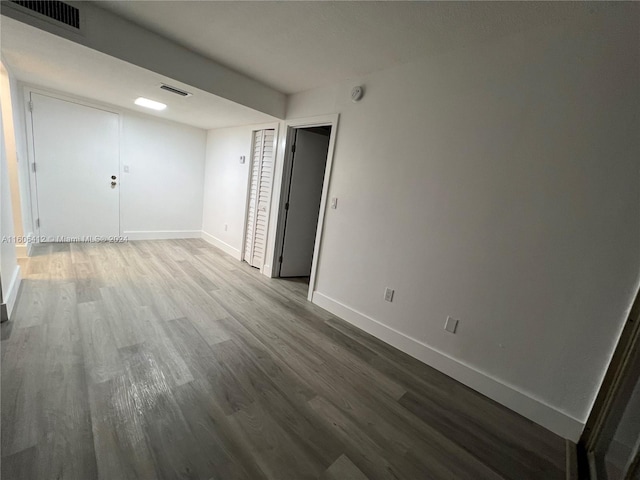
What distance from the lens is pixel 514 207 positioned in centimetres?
177

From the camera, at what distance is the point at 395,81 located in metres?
2.32

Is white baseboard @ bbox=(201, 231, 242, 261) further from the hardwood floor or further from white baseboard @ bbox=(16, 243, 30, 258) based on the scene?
white baseboard @ bbox=(16, 243, 30, 258)

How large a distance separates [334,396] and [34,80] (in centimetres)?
490

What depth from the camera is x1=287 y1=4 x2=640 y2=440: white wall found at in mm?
1479

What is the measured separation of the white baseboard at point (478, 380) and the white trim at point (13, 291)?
2.92 m

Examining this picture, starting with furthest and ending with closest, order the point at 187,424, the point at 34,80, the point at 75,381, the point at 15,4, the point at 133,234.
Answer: the point at 133,234 < the point at 34,80 < the point at 15,4 < the point at 75,381 < the point at 187,424

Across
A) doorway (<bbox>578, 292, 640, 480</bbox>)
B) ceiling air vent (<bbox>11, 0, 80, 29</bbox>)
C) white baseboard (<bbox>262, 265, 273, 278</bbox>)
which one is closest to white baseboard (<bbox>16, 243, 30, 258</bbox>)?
ceiling air vent (<bbox>11, 0, 80, 29</bbox>)

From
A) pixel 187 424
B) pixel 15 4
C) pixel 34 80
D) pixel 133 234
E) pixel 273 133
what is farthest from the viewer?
pixel 133 234

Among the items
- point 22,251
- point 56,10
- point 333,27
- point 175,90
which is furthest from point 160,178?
point 333,27

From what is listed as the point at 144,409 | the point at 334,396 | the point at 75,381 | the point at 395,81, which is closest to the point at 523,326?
the point at 334,396

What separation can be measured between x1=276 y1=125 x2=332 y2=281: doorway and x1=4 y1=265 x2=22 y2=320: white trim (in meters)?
2.58

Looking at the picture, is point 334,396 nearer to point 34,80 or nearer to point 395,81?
point 395,81

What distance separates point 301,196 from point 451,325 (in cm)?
251

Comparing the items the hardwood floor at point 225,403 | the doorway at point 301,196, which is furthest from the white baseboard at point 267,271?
the hardwood floor at point 225,403
